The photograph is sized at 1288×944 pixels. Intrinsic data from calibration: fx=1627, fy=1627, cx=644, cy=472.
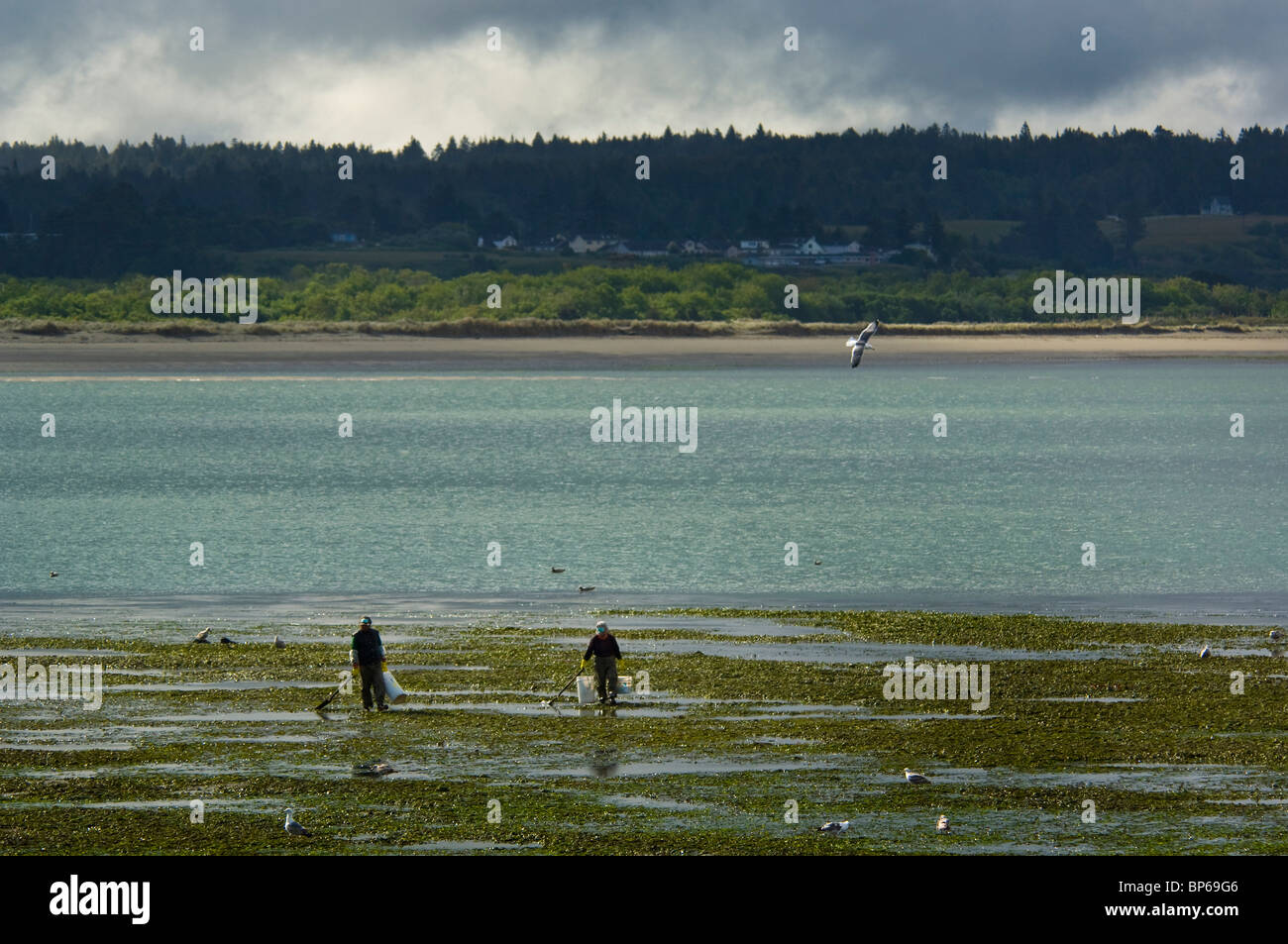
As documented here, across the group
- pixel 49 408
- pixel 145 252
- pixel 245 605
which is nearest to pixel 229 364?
pixel 49 408

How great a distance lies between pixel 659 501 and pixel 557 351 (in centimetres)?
8824

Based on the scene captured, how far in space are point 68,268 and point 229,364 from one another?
56770mm

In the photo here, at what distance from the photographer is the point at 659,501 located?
2657 inches

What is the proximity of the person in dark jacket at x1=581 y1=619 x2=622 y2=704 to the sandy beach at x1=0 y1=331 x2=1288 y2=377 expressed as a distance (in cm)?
11084

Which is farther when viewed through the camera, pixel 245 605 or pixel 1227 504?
A: pixel 1227 504

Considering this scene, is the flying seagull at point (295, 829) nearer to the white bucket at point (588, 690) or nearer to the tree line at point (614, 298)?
the white bucket at point (588, 690)

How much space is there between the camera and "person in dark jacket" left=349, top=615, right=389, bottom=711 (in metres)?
26.3

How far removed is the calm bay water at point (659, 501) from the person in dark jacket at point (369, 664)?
14.2 m

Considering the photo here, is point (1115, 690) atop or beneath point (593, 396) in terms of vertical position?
beneath

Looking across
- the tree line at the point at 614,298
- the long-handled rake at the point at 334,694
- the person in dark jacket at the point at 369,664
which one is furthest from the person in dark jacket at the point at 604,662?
the tree line at the point at 614,298

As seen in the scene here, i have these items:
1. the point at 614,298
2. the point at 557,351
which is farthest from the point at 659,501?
the point at 614,298

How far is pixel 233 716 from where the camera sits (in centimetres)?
2606
